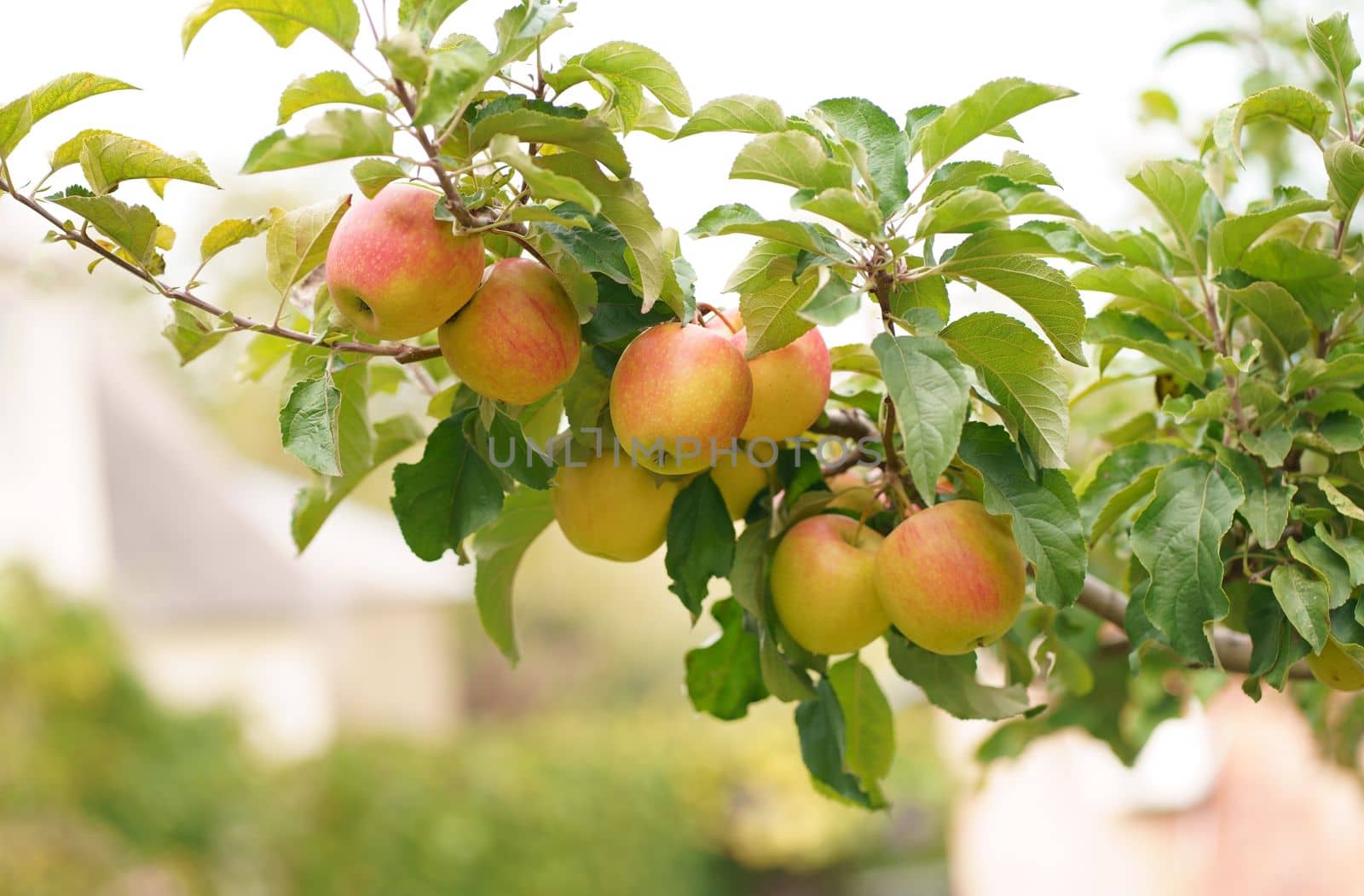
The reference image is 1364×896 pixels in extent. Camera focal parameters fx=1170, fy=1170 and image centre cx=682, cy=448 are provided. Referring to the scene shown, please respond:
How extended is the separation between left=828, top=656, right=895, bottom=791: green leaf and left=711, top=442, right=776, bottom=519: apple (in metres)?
0.22

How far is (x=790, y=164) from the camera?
0.65 metres

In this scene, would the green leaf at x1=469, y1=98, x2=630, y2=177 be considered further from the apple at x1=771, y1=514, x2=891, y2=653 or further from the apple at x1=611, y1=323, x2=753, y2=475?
the apple at x1=771, y1=514, x2=891, y2=653

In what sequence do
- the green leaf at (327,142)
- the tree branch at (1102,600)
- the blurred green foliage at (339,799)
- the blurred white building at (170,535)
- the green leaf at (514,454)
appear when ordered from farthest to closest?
the blurred white building at (170,535) < the blurred green foliage at (339,799) < the tree branch at (1102,600) < the green leaf at (514,454) < the green leaf at (327,142)

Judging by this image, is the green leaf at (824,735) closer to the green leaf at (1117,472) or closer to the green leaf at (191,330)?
the green leaf at (1117,472)

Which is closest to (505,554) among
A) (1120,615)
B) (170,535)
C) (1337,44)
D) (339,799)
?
(1120,615)

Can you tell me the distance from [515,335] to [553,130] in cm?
12

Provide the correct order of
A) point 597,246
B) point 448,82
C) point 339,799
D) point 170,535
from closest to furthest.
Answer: point 448,82
point 597,246
point 339,799
point 170,535

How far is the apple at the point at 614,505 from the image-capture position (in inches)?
31.9

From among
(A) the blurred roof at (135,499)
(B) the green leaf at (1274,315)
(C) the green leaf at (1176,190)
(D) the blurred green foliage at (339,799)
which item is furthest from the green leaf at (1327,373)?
(A) the blurred roof at (135,499)

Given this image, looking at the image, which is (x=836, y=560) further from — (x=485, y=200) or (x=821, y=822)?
(x=821, y=822)

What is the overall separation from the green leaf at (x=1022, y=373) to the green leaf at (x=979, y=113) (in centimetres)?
11

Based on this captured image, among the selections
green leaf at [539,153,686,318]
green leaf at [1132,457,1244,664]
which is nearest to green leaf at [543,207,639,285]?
green leaf at [539,153,686,318]

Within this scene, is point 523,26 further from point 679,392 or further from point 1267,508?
point 1267,508

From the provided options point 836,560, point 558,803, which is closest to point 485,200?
point 836,560
